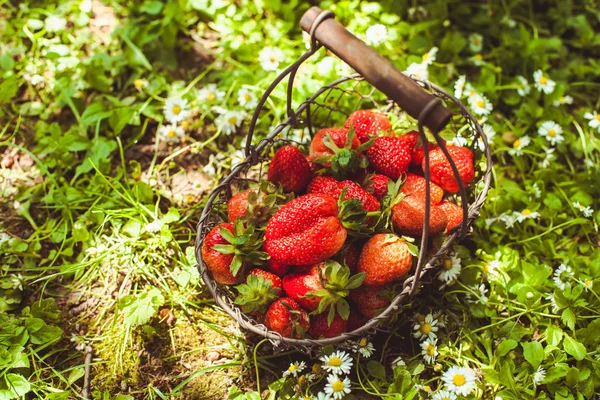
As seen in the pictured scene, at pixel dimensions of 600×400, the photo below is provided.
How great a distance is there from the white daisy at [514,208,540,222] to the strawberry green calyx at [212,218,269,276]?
2.97 ft

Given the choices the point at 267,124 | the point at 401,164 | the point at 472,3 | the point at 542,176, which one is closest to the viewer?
the point at 401,164

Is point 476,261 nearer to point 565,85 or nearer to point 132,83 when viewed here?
point 565,85

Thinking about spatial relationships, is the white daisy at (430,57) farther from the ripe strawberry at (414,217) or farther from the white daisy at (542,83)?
the ripe strawberry at (414,217)

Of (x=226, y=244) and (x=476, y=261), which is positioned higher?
(x=226, y=244)

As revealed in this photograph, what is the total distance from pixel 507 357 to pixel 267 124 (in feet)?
3.83

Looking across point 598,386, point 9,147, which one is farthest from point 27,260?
point 598,386

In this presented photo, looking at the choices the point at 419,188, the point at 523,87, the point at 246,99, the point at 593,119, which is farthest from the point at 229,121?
the point at 593,119

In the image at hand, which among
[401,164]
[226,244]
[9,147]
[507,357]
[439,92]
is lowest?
[507,357]

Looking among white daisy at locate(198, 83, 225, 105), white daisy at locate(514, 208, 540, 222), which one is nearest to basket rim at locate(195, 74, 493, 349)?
white daisy at locate(514, 208, 540, 222)

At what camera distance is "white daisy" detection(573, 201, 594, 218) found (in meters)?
1.81

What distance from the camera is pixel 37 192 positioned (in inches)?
77.4

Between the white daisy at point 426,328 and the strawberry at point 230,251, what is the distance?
52 centimetres

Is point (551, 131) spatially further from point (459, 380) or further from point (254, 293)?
point (254, 293)

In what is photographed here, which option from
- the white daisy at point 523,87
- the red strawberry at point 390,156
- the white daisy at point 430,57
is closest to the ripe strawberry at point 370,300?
the red strawberry at point 390,156
